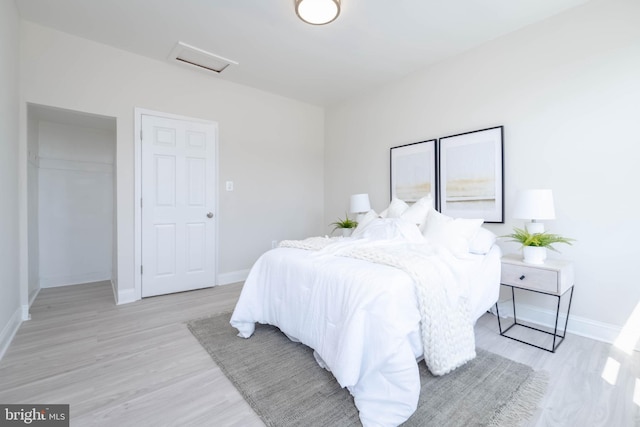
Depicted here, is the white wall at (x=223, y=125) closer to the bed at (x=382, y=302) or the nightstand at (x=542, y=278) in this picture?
the bed at (x=382, y=302)

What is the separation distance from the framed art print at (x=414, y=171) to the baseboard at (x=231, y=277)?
91.2 inches

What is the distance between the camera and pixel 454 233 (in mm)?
2357

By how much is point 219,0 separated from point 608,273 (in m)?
3.71

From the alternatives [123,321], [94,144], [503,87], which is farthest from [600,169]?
[94,144]

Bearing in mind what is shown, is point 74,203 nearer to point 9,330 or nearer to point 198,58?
point 9,330

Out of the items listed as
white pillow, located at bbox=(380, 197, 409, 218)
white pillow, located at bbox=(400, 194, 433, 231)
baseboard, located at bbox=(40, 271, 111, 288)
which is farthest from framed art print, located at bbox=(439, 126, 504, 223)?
baseboard, located at bbox=(40, 271, 111, 288)

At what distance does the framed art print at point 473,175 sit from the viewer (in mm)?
2699

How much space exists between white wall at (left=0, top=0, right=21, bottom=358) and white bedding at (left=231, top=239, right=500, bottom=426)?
1.69m

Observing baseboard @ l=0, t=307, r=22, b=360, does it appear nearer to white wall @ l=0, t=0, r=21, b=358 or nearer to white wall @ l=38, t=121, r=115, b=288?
white wall @ l=0, t=0, r=21, b=358

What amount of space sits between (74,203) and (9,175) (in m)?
1.82

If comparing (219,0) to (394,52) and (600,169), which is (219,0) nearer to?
(394,52)

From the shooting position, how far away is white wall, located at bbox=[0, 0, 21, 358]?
78.0 inches

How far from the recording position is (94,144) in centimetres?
393

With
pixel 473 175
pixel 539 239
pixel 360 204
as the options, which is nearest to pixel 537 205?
pixel 539 239
